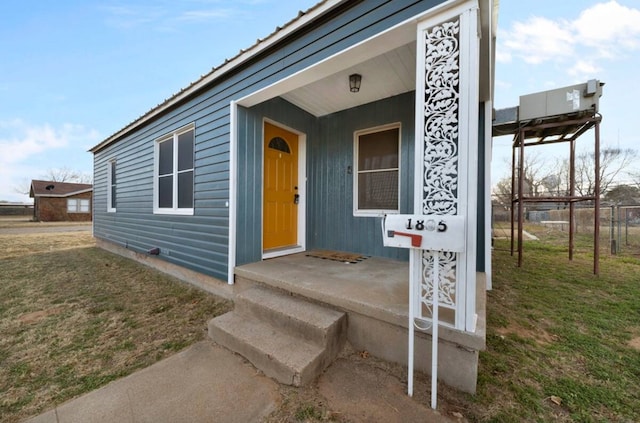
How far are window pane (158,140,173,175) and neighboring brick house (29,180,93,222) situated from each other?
25.1m

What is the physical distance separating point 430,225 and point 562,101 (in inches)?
176

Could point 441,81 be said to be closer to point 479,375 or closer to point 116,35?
point 479,375

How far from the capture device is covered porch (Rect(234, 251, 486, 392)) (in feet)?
5.17

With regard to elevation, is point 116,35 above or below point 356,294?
above

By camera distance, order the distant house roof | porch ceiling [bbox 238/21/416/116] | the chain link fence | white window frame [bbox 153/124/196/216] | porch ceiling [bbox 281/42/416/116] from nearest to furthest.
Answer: porch ceiling [bbox 238/21/416/116] < porch ceiling [bbox 281/42/416/116] < white window frame [bbox 153/124/196/216] < the chain link fence < the distant house roof

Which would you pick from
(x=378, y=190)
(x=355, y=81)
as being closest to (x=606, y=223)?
(x=378, y=190)

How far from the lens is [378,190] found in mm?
3893

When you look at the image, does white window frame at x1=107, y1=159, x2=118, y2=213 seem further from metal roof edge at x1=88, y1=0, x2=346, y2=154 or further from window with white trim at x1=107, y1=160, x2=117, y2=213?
metal roof edge at x1=88, y1=0, x2=346, y2=154

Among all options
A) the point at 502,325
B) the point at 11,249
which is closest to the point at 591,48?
the point at 502,325

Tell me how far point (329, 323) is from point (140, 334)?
6.36 ft

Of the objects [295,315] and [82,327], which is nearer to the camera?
[295,315]

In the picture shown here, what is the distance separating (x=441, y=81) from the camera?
5.43ft

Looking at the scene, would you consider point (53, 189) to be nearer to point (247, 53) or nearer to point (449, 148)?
point (247, 53)

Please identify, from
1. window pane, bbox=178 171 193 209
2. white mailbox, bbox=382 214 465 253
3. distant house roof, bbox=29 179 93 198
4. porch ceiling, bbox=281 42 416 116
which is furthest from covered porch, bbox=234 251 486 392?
distant house roof, bbox=29 179 93 198
